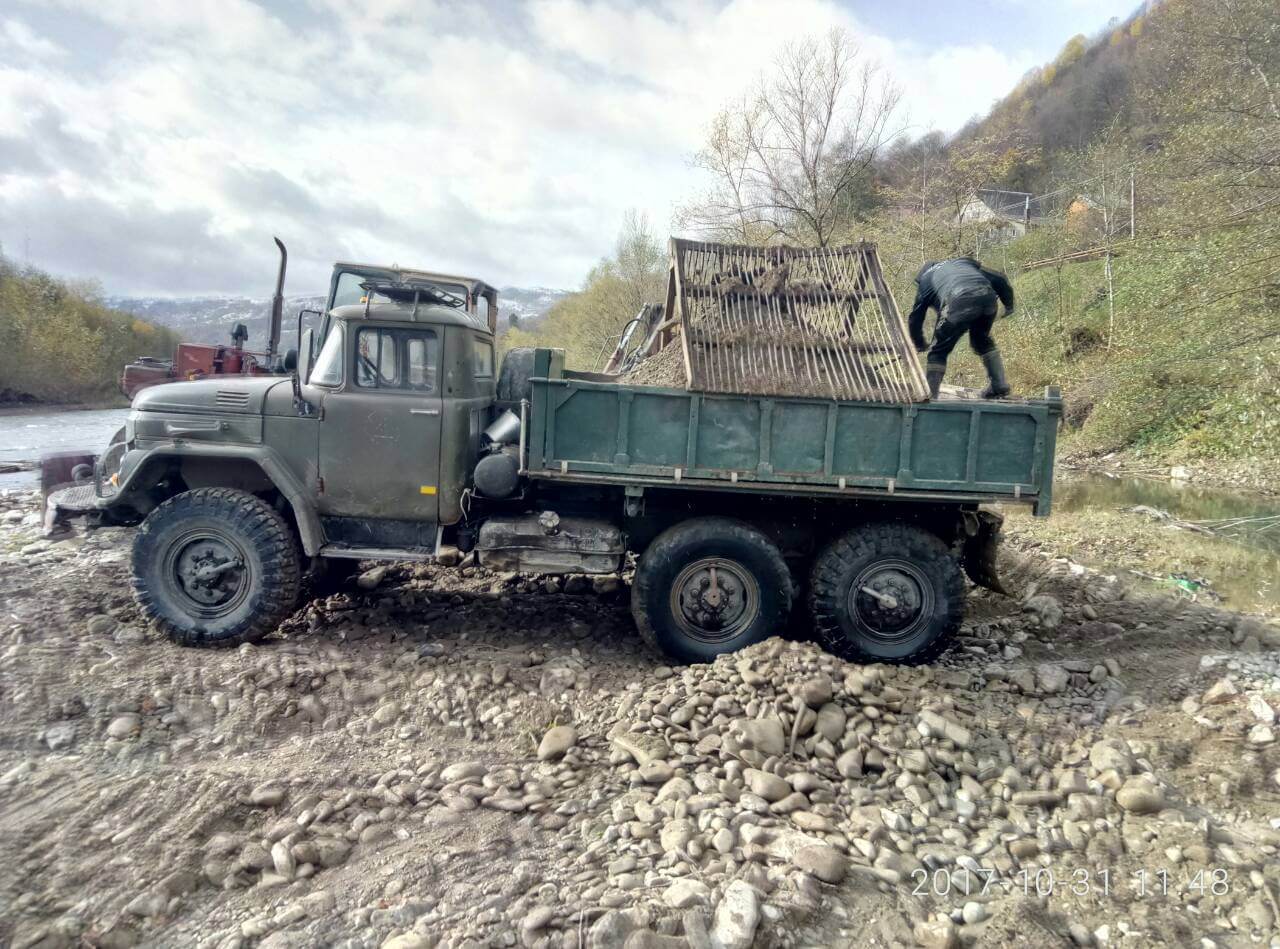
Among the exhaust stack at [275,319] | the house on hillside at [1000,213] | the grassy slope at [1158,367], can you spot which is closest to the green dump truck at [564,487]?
the exhaust stack at [275,319]

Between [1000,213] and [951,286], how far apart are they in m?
25.1

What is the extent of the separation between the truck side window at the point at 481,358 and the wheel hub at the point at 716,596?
1958 mm

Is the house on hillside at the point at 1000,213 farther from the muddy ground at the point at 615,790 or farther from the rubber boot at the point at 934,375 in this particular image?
the muddy ground at the point at 615,790

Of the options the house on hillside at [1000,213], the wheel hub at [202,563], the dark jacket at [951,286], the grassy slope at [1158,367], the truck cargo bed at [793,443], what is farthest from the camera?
the house on hillside at [1000,213]

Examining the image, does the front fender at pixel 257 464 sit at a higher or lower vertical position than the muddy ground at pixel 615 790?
higher

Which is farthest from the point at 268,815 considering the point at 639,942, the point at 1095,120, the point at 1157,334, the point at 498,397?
the point at 1095,120

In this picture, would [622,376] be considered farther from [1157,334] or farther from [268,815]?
[1157,334]

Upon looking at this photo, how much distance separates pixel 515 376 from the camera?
566cm

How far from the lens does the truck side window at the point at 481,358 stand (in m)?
5.16

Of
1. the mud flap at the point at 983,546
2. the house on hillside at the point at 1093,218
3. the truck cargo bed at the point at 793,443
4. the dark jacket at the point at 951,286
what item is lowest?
the mud flap at the point at 983,546

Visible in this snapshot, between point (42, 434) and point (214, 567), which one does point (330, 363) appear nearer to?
point (214, 567)

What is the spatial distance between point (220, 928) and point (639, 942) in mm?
1424

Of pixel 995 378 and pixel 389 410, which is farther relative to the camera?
pixel 995 378

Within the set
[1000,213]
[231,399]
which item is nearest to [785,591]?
[231,399]
